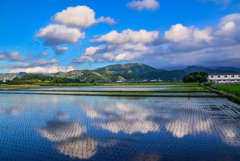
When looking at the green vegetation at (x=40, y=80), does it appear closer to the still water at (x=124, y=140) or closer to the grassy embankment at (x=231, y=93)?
the grassy embankment at (x=231, y=93)

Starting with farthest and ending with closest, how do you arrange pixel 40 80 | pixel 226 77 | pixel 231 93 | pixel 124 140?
pixel 40 80 < pixel 226 77 < pixel 231 93 < pixel 124 140

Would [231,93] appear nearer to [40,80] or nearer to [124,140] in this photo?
[124,140]

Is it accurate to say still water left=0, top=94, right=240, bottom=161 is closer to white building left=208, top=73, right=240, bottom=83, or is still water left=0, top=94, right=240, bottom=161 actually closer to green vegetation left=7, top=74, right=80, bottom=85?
white building left=208, top=73, right=240, bottom=83

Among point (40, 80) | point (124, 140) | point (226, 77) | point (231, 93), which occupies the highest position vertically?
point (40, 80)

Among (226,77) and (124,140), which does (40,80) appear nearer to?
(226,77)

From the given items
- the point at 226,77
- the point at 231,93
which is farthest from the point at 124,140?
the point at 226,77

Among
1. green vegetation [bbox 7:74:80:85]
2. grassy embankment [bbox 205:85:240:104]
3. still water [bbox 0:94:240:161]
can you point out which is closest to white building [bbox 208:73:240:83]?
grassy embankment [bbox 205:85:240:104]

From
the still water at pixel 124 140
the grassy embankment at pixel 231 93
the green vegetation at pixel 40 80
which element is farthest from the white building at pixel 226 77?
the green vegetation at pixel 40 80

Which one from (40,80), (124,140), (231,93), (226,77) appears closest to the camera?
(124,140)

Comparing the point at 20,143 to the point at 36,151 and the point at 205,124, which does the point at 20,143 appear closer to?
the point at 36,151

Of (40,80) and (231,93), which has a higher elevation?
(40,80)

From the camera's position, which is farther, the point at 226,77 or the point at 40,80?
the point at 40,80

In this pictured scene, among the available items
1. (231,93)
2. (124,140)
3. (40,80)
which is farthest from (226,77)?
(40,80)

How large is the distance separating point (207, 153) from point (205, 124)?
15.3 ft
